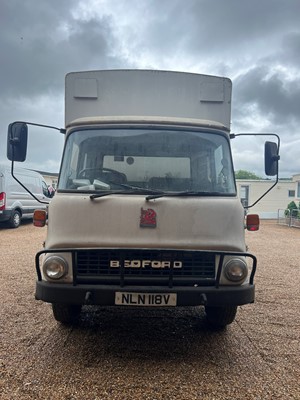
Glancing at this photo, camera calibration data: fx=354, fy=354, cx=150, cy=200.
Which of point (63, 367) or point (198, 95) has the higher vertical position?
point (198, 95)

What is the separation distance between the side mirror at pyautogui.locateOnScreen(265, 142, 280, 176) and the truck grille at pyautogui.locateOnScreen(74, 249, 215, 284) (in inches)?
65.2

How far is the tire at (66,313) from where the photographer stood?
13.1 feet

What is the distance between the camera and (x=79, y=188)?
3.62m

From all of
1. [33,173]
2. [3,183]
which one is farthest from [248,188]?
[3,183]

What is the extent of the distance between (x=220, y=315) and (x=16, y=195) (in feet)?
39.6

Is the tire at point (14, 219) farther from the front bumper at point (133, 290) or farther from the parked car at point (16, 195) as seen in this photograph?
the front bumper at point (133, 290)

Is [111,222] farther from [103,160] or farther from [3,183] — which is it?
[3,183]

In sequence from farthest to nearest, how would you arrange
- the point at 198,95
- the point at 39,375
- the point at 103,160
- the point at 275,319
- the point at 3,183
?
the point at 3,183, the point at 275,319, the point at 198,95, the point at 103,160, the point at 39,375

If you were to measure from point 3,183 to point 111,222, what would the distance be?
11.2 m

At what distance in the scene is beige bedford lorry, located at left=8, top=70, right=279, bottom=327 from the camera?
3291mm

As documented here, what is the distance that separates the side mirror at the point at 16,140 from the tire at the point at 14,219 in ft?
35.6

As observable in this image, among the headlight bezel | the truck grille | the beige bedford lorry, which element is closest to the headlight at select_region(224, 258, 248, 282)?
the beige bedford lorry

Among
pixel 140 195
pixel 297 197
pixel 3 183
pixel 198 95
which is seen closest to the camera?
pixel 140 195

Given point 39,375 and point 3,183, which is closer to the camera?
point 39,375
